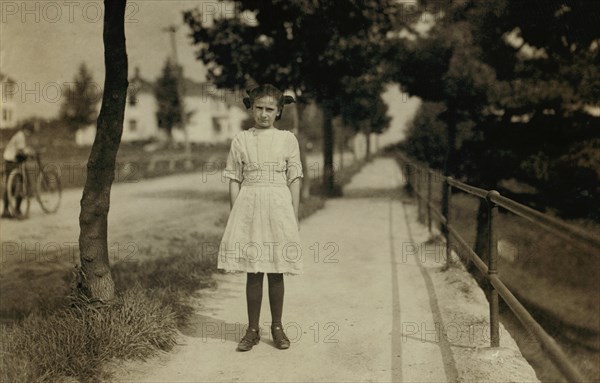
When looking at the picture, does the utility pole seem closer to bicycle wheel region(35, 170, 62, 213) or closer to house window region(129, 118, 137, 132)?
bicycle wheel region(35, 170, 62, 213)

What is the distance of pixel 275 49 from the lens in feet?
40.1

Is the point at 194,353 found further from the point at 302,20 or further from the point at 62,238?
the point at 62,238

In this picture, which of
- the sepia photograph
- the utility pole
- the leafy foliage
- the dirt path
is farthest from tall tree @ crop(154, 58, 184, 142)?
the dirt path

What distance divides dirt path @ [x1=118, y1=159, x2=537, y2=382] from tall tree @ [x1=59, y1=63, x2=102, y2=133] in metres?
50.4

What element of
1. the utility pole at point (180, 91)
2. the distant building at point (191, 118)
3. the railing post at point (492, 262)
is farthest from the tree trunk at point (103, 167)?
the distant building at point (191, 118)

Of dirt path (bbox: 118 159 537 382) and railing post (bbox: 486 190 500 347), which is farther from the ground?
railing post (bbox: 486 190 500 347)

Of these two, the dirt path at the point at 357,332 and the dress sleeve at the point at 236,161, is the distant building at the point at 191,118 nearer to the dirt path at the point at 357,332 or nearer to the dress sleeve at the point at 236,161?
the dirt path at the point at 357,332

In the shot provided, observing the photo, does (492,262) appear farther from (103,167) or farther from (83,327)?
(103,167)

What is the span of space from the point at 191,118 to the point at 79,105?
68.8ft

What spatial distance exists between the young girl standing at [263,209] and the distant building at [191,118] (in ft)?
203

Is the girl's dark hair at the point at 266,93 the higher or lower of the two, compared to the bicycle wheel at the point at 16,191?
higher

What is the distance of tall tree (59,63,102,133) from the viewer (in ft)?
174

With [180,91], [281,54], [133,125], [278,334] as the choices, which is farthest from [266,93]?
[133,125]

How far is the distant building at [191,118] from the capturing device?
6912 cm
